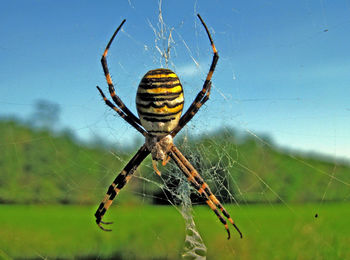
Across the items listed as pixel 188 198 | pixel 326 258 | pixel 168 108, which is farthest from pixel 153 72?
pixel 188 198

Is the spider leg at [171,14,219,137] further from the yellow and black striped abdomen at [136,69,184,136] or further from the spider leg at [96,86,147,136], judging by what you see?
the spider leg at [96,86,147,136]

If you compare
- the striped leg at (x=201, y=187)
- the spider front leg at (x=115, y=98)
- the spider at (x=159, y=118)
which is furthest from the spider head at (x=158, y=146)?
the spider front leg at (x=115, y=98)

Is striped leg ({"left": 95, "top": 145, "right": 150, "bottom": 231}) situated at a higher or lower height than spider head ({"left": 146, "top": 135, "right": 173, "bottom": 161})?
lower

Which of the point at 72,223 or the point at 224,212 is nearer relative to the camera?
the point at 224,212

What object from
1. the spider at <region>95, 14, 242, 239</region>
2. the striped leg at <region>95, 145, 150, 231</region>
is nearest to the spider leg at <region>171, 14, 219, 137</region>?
the spider at <region>95, 14, 242, 239</region>

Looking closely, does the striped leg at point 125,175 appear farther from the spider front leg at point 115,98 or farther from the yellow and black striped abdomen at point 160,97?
the yellow and black striped abdomen at point 160,97

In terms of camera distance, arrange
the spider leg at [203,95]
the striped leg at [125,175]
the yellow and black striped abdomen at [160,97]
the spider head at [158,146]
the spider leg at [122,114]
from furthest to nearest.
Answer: the striped leg at [125,175], the spider head at [158,146], the spider leg at [122,114], the spider leg at [203,95], the yellow and black striped abdomen at [160,97]

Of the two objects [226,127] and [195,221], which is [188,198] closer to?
[195,221]

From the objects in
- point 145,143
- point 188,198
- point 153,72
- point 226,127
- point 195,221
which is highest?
point 153,72

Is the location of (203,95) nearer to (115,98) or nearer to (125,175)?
(115,98)
